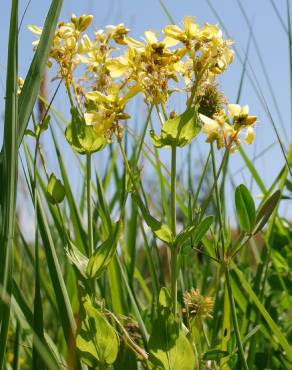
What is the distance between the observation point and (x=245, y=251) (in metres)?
1.57

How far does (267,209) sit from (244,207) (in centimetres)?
5

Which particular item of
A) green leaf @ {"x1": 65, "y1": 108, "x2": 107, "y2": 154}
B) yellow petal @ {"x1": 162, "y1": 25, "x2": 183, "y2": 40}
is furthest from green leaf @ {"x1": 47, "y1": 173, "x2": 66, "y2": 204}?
yellow petal @ {"x1": 162, "y1": 25, "x2": 183, "y2": 40}

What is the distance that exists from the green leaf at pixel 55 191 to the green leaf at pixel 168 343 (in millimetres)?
235

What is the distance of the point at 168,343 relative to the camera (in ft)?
2.41

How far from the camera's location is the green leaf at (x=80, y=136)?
2.85 ft

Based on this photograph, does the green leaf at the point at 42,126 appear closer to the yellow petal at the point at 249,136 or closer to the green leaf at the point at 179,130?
the green leaf at the point at 179,130

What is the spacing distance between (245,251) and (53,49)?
881 millimetres

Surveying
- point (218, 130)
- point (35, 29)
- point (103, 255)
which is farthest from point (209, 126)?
point (35, 29)

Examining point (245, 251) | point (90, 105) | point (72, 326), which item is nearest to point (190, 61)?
point (90, 105)

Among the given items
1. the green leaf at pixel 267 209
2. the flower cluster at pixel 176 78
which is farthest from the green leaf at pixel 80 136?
the green leaf at pixel 267 209

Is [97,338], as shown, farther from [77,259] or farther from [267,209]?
[267,209]

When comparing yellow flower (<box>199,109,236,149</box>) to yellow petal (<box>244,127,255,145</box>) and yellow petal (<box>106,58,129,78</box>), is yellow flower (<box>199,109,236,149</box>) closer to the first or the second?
yellow petal (<box>244,127,255,145</box>)

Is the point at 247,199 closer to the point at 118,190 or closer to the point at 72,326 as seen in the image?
the point at 72,326

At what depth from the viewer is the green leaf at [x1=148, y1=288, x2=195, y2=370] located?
73 centimetres
